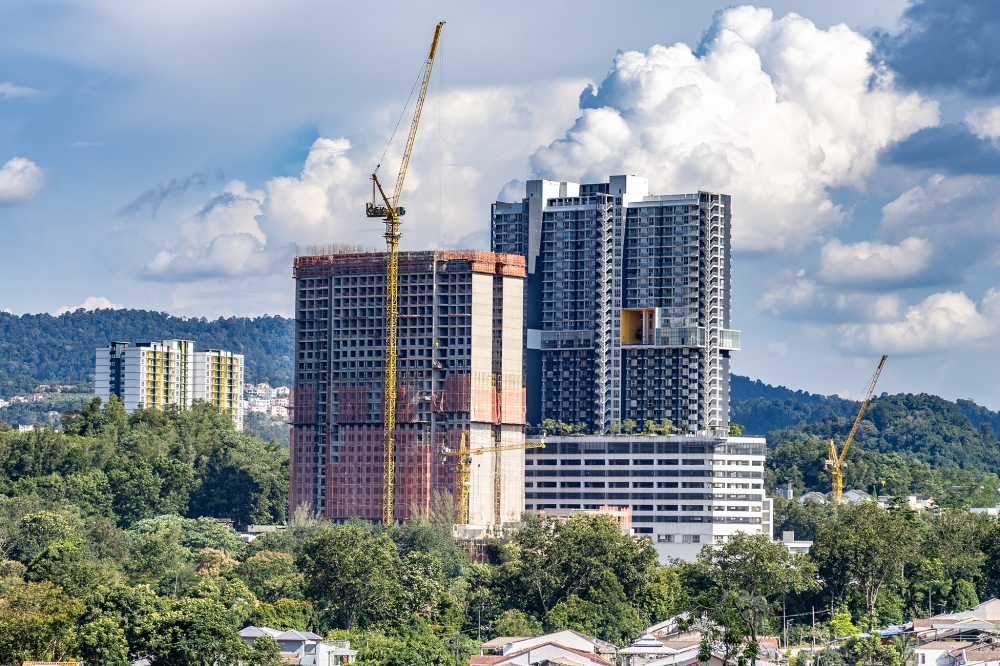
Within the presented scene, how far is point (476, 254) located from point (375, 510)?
25773 mm

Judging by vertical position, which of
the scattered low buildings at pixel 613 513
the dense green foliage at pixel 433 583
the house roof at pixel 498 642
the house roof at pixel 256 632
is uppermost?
the scattered low buildings at pixel 613 513

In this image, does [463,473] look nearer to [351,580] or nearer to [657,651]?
[351,580]

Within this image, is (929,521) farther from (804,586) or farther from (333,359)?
(333,359)

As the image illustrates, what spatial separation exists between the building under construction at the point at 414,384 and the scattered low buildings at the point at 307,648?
6336cm

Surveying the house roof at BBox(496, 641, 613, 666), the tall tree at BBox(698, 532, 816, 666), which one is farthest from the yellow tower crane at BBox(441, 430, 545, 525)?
the house roof at BBox(496, 641, 613, 666)

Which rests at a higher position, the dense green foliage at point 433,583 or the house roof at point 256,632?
the dense green foliage at point 433,583

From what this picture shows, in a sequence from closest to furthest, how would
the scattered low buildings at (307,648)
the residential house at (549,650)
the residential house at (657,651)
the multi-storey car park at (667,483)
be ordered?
the residential house at (657,651)
the residential house at (549,650)
the scattered low buildings at (307,648)
the multi-storey car park at (667,483)

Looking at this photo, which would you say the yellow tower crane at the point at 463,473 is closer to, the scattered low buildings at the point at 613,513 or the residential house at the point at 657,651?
the scattered low buildings at the point at 613,513

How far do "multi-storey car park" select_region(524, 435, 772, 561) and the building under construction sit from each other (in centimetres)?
974

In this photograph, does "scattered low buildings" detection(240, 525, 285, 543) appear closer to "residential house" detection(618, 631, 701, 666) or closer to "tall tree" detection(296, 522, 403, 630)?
"tall tree" detection(296, 522, 403, 630)

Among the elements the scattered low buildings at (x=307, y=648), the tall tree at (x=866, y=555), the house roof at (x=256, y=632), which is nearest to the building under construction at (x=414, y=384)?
the tall tree at (x=866, y=555)

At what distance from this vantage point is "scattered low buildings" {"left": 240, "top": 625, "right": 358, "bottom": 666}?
11331 centimetres

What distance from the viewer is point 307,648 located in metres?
115

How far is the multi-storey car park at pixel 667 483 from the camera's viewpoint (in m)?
187
